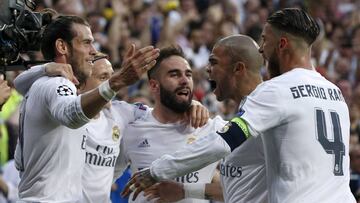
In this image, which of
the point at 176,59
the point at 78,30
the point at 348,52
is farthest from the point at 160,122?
the point at 348,52

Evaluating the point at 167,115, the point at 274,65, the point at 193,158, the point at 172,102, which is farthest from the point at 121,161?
the point at 274,65

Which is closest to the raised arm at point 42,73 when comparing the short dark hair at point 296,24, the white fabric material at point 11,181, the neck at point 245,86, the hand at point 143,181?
the hand at point 143,181

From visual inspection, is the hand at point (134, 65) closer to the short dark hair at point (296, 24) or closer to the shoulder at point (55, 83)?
the shoulder at point (55, 83)

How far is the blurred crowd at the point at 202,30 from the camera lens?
1441cm

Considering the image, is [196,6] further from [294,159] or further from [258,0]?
[294,159]

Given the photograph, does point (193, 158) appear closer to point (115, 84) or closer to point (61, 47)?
point (115, 84)

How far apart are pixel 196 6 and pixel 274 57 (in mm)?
12247

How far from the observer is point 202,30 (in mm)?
16891

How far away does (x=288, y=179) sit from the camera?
6.00m

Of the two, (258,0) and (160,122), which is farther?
(258,0)

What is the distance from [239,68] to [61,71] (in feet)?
4.61

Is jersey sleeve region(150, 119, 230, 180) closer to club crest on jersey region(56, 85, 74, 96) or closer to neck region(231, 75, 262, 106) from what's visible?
club crest on jersey region(56, 85, 74, 96)

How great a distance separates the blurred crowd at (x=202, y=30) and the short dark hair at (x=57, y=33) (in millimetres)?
5351

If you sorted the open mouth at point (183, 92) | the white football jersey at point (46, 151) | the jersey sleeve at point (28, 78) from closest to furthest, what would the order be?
the white football jersey at point (46, 151)
the jersey sleeve at point (28, 78)
the open mouth at point (183, 92)
